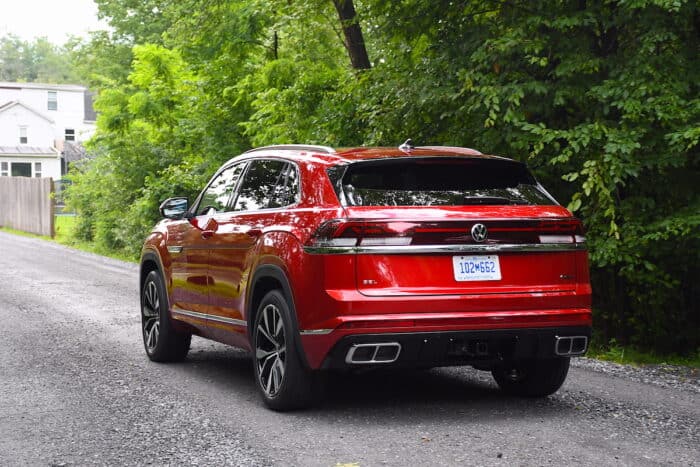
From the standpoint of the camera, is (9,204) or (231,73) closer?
(231,73)

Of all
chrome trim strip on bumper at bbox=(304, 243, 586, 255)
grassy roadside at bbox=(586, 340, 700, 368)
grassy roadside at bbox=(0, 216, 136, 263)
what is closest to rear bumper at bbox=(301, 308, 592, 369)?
chrome trim strip on bumper at bbox=(304, 243, 586, 255)

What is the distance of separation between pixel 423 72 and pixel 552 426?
5.60 metres

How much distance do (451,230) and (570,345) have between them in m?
1.12

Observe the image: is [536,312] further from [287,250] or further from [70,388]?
[70,388]

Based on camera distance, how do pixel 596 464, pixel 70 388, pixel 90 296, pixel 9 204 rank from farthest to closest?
pixel 9 204
pixel 90 296
pixel 70 388
pixel 596 464

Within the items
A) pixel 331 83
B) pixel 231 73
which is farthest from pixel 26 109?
Result: pixel 331 83

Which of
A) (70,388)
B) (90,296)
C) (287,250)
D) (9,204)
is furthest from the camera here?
(9,204)

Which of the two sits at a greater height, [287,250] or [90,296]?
[287,250]

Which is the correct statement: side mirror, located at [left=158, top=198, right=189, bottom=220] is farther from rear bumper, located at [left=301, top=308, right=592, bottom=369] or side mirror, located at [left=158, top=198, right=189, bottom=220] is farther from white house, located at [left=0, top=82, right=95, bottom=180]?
white house, located at [left=0, top=82, right=95, bottom=180]

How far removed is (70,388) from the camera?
7.85 meters

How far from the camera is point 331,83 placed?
Result: 16406 millimetres

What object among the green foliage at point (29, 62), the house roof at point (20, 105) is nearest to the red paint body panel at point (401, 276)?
the house roof at point (20, 105)

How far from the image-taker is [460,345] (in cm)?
626

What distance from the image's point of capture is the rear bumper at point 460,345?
6.09m
